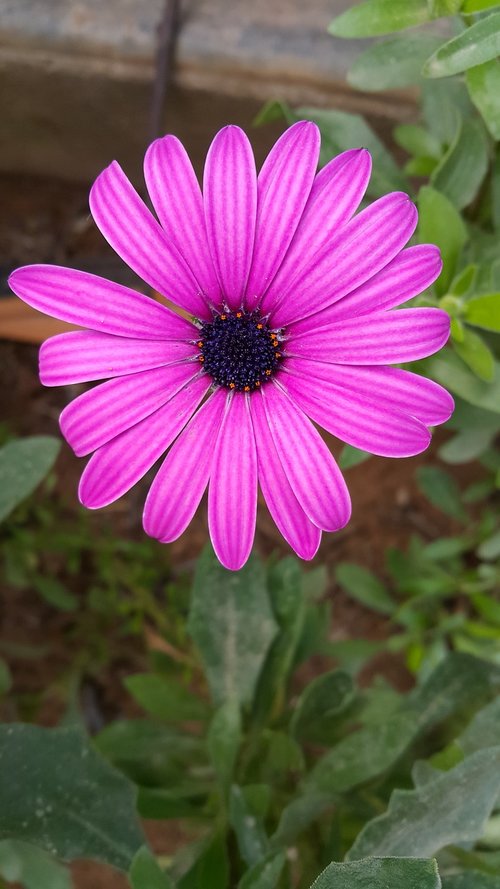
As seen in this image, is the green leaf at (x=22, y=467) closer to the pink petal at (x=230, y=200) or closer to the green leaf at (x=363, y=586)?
the pink petal at (x=230, y=200)

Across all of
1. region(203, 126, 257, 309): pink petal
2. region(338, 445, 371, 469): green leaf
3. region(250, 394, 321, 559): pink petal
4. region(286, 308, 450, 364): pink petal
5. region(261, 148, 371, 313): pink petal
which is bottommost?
region(250, 394, 321, 559): pink petal

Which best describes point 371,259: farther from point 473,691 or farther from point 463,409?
point 473,691

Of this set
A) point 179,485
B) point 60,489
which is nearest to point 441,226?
point 179,485

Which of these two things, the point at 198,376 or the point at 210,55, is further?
the point at 210,55

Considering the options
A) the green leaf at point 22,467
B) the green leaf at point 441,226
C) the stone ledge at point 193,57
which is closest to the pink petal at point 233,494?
the green leaf at point 441,226

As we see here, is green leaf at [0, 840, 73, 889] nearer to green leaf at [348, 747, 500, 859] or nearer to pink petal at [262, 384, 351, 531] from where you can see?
green leaf at [348, 747, 500, 859]

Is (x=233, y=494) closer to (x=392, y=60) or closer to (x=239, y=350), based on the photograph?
(x=239, y=350)

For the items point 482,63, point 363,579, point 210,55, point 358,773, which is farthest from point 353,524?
point 482,63

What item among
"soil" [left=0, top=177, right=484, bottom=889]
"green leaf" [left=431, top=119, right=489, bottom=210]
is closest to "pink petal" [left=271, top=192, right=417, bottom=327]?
"green leaf" [left=431, top=119, right=489, bottom=210]
